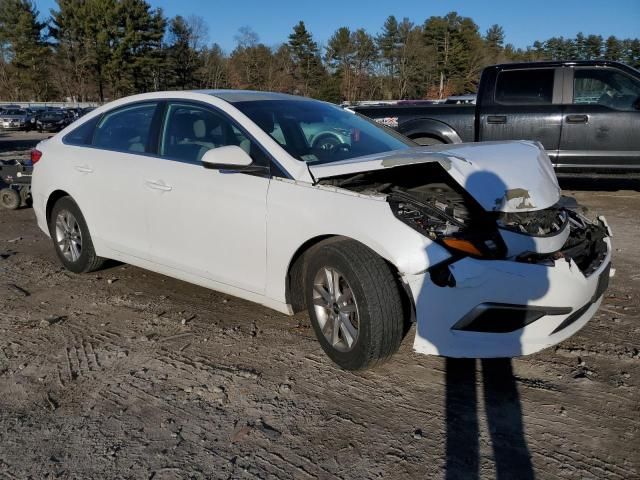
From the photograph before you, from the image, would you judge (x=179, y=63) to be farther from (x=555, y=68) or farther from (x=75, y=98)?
(x=555, y=68)

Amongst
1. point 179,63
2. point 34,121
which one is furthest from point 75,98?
point 34,121

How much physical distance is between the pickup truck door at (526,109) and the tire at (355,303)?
5331 mm

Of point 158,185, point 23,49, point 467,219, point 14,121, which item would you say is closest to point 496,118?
point 467,219

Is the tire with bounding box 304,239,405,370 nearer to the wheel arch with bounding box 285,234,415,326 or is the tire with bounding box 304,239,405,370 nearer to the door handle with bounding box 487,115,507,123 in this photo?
the wheel arch with bounding box 285,234,415,326

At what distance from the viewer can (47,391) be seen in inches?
123

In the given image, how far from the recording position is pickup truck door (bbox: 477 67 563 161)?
25.4ft

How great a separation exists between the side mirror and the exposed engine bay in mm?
520

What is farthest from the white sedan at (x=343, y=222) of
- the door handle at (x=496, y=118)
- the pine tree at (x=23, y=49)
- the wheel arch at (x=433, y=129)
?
the pine tree at (x=23, y=49)

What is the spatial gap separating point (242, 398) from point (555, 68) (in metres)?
6.81

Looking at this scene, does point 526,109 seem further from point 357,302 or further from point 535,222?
point 357,302

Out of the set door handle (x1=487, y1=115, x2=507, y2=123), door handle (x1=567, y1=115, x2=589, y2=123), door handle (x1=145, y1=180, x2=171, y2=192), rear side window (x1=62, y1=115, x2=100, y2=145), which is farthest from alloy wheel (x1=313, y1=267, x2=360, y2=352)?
door handle (x1=567, y1=115, x2=589, y2=123)

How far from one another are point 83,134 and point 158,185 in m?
1.35

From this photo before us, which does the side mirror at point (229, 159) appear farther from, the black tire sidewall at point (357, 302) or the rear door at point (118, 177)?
the rear door at point (118, 177)

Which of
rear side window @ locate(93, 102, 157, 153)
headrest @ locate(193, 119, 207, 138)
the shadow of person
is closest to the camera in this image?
the shadow of person
